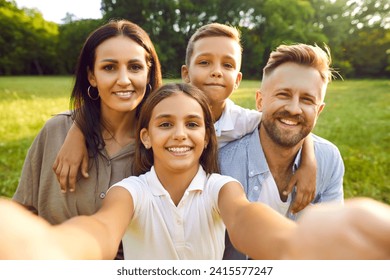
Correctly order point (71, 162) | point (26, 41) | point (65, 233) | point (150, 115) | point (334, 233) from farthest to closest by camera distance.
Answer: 1. point (26, 41)
2. point (71, 162)
3. point (150, 115)
4. point (65, 233)
5. point (334, 233)

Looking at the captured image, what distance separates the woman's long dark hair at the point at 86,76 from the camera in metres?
1.50

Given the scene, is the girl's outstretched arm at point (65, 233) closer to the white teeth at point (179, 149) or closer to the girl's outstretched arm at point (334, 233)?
the white teeth at point (179, 149)

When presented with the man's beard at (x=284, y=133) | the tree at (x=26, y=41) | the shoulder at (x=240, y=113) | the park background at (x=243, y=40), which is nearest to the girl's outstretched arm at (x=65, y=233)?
the man's beard at (x=284, y=133)

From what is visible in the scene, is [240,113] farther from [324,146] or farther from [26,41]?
[26,41]

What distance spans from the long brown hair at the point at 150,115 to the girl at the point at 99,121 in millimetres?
112

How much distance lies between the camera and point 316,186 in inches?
63.2

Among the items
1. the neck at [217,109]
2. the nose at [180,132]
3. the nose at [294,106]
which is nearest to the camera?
the nose at [180,132]

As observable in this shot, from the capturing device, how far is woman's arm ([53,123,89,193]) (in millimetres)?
1434

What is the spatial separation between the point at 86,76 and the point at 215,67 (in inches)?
21.5

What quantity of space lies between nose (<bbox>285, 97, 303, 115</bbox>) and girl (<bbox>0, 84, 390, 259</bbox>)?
310mm

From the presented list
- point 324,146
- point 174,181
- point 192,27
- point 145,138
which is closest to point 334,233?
point 174,181

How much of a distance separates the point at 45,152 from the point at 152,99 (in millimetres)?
515

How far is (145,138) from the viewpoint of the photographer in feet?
4.50
